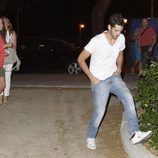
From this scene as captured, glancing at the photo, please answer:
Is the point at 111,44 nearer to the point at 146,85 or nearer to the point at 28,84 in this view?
the point at 146,85

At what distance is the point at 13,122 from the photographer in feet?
29.0

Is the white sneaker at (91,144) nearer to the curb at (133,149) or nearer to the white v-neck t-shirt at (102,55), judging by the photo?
the curb at (133,149)

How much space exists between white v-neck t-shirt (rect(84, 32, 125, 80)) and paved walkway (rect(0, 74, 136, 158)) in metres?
1.13

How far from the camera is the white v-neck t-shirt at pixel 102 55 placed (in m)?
6.66

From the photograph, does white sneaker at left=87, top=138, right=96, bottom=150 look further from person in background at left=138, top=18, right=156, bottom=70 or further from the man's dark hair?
person in background at left=138, top=18, right=156, bottom=70

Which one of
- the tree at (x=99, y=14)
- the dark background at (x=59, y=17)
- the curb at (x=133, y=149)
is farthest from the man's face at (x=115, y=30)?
the dark background at (x=59, y=17)

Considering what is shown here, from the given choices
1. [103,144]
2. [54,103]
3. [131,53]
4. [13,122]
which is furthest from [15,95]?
[131,53]

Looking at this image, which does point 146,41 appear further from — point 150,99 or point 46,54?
point 150,99

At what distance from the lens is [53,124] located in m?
8.69

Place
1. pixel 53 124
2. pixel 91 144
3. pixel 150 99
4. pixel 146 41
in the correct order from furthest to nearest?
pixel 146 41, pixel 53 124, pixel 150 99, pixel 91 144

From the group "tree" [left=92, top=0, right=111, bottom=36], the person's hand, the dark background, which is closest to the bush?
the person's hand

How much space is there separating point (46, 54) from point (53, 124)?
9.73 metres

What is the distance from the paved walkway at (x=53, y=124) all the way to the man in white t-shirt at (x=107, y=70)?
1.72ft

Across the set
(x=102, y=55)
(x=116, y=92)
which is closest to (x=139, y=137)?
(x=116, y=92)
